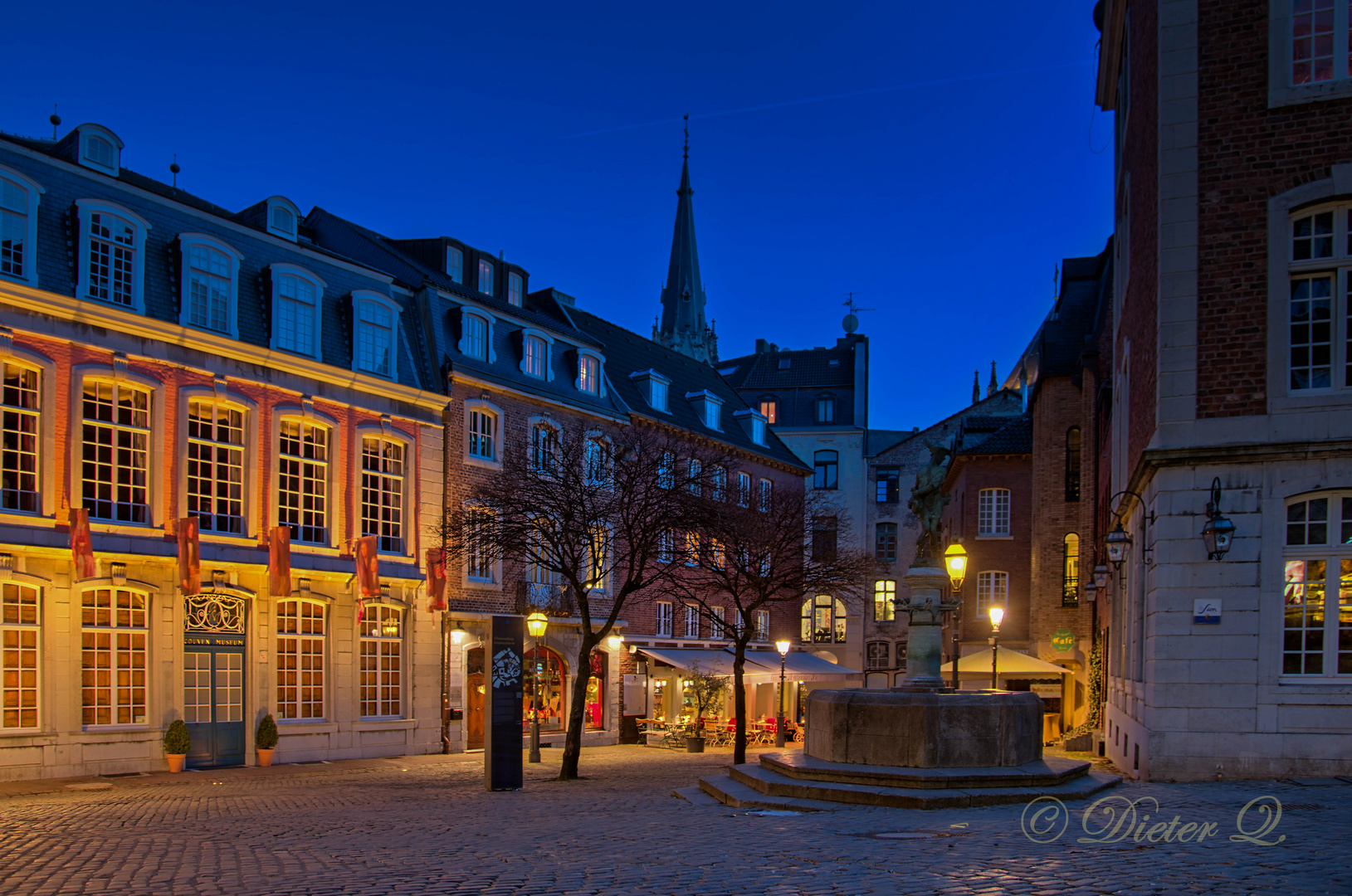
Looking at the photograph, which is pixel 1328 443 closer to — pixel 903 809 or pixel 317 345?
pixel 903 809

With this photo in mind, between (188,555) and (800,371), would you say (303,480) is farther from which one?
(800,371)

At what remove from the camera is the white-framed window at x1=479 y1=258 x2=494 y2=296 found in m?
36.7

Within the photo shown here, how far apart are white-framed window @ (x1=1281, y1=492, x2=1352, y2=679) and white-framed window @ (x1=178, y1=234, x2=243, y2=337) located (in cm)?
2018

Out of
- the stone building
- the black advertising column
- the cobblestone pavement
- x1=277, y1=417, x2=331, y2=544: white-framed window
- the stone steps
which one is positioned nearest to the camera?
the cobblestone pavement

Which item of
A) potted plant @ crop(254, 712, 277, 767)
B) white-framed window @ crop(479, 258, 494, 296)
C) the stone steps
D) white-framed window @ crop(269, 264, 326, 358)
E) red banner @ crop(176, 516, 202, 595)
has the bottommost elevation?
potted plant @ crop(254, 712, 277, 767)

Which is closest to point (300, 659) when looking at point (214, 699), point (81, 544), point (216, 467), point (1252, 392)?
point (214, 699)

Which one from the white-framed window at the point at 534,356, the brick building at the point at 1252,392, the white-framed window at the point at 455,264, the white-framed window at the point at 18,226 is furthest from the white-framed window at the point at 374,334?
the brick building at the point at 1252,392

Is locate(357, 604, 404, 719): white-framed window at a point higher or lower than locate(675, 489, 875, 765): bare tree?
lower

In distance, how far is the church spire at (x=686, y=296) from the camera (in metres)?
80.3

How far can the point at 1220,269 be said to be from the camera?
48.7ft

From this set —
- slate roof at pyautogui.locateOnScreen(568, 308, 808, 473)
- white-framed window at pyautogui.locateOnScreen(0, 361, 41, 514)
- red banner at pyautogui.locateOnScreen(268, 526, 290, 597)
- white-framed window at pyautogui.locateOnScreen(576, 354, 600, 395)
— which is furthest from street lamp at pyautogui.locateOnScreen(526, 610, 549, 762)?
slate roof at pyautogui.locateOnScreen(568, 308, 808, 473)

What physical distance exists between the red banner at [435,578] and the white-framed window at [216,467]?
212 inches

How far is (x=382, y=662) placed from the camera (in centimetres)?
2792

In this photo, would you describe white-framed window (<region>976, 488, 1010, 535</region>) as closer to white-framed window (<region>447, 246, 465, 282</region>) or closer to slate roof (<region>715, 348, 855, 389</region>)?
slate roof (<region>715, 348, 855, 389</region>)
